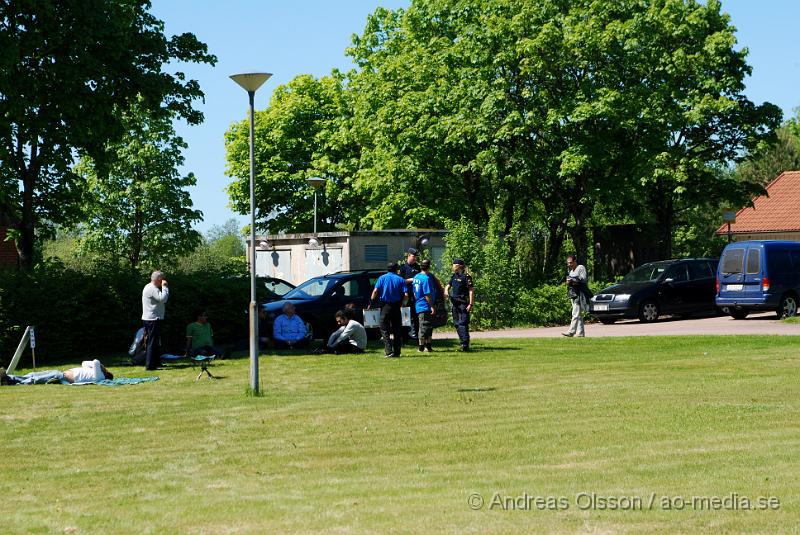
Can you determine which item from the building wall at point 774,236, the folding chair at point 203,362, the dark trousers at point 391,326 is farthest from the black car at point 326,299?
the building wall at point 774,236

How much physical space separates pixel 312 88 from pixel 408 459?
56.1 meters

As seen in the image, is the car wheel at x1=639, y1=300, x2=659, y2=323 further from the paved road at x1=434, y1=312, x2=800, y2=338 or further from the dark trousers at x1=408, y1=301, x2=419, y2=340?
the dark trousers at x1=408, y1=301, x2=419, y2=340

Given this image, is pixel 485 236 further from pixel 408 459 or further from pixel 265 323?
pixel 408 459

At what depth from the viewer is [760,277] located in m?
30.4

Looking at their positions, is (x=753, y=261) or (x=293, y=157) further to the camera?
(x=293, y=157)

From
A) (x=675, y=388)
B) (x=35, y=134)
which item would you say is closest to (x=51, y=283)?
(x=35, y=134)

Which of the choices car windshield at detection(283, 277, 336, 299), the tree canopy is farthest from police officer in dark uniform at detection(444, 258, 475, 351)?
the tree canopy

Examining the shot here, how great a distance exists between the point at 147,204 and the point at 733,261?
34545 mm

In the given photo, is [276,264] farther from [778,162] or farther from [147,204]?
[778,162]

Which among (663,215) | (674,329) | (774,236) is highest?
(663,215)

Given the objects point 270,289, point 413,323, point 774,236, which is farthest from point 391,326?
point 774,236

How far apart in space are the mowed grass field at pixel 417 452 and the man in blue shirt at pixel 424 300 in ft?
9.87

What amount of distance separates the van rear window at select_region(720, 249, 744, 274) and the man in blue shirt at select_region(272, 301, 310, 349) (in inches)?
536

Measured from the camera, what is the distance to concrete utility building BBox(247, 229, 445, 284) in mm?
31547
